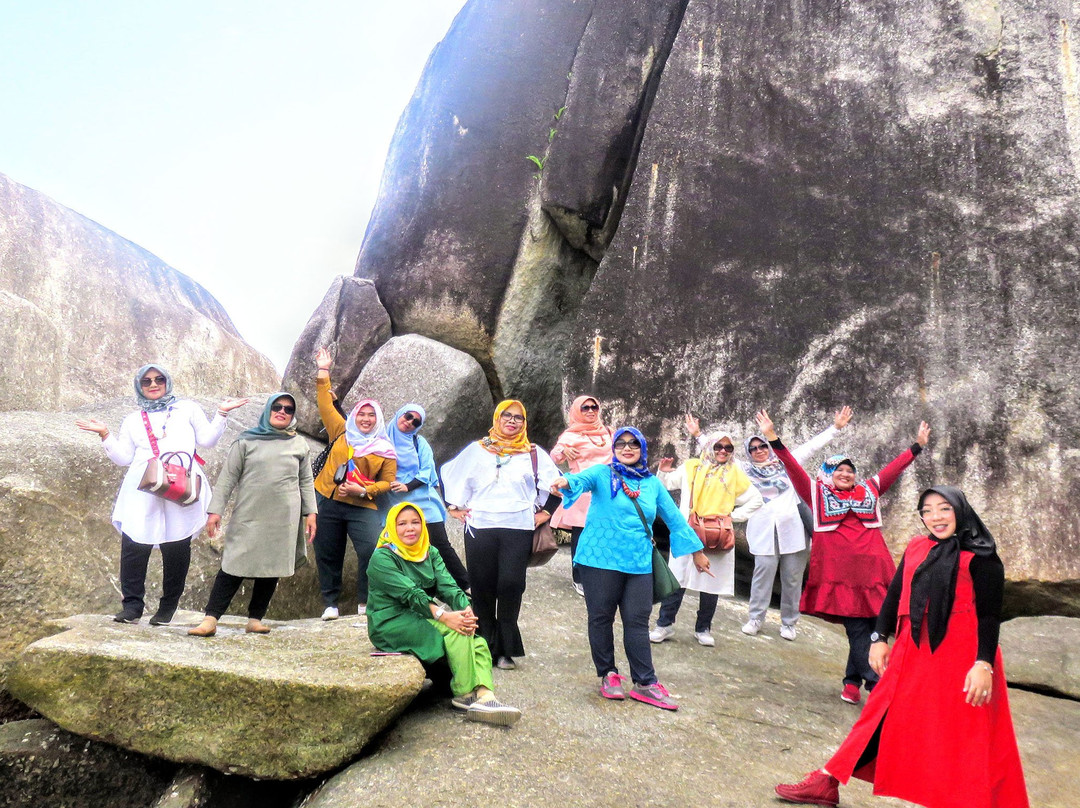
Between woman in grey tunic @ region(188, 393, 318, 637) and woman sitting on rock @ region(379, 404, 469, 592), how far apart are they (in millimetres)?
751

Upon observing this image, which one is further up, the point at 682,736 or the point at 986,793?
the point at 986,793

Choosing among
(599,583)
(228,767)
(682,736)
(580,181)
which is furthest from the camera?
(580,181)

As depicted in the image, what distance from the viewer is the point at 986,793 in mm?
2959

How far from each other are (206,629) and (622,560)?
234cm

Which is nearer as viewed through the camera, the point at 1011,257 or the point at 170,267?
the point at 1011,257

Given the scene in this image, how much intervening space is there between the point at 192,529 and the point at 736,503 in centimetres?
371

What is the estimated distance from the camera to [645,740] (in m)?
3.93

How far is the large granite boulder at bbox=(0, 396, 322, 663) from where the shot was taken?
573cm

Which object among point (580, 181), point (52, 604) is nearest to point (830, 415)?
point (580, 181)

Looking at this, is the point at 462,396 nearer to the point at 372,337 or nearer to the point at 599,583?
the point at 372,337

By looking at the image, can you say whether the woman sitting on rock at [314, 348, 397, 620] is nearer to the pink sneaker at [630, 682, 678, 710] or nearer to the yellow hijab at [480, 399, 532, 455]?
the yellow hijab at [480, 399, 532, 455]

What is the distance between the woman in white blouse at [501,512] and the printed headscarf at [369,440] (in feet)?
2.56

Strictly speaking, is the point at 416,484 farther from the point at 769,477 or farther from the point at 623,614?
the point at 769,477

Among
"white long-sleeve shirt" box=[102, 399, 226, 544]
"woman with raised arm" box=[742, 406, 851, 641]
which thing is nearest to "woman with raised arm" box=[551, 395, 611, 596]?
"woman with raised arm" box=[742, 406, 851, 641]
